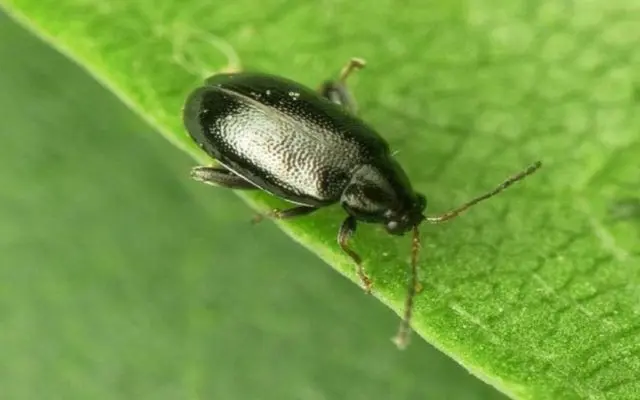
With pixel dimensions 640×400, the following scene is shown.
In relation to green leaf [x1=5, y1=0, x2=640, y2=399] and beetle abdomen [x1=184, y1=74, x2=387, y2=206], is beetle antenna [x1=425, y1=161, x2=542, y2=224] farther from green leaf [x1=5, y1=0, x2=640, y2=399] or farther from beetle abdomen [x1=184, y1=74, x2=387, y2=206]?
beetle abdomen [x1=184, y1=74, x2=387, y2=206]

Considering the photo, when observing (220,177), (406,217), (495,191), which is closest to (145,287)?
(220,177)

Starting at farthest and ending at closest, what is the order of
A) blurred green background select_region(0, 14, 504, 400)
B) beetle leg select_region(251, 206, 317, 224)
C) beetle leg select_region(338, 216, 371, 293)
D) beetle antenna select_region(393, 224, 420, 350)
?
blurred green background select_region(0, 14, 504, 400) → beetle leg select_region(251, 206, 317, 224) → beetle leg select_region(338, 216, 371, 293) → beetle antenna select_region(393, 224, 420, 350)

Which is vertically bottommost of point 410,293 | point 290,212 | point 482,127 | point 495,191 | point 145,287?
point 145,287

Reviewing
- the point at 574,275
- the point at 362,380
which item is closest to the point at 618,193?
the point at 574,275

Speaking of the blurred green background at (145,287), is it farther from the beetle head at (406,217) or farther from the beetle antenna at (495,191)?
the beetle antenna at (495,191)

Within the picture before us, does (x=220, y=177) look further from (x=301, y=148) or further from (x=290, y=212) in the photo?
(x=290, y=212)

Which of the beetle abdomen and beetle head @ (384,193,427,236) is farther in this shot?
the beetle abdomen

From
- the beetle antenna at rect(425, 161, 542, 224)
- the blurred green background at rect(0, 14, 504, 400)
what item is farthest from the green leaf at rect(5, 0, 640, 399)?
the blurred green background at rect(0, 14, 504, 400)
